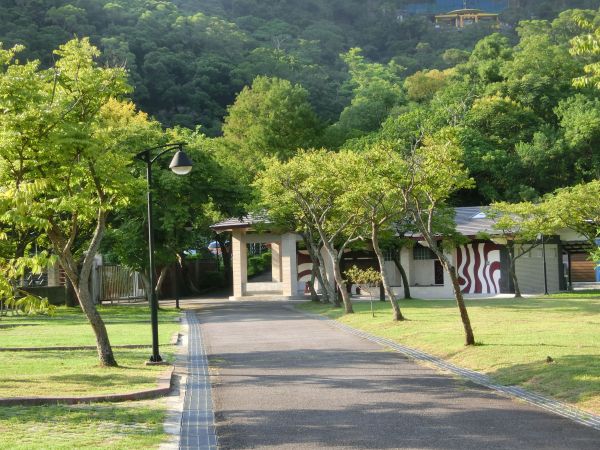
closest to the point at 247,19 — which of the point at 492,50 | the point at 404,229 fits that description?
the point at 492,50

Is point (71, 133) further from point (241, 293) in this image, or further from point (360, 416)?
point (241, 293)

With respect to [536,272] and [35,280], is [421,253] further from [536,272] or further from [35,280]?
[35,280]

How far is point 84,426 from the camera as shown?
9.02 m

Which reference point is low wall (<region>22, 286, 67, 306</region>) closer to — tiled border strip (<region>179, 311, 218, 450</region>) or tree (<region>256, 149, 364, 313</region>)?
tree (<region>256, 149, 364, 313</region>)

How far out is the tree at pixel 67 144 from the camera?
41.3 feet

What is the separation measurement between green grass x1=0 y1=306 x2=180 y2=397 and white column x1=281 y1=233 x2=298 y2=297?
13.5 meters

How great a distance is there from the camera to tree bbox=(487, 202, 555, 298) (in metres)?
31.9

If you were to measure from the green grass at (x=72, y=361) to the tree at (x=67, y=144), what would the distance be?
1028mm

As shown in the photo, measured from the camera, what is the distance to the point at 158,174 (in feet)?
107

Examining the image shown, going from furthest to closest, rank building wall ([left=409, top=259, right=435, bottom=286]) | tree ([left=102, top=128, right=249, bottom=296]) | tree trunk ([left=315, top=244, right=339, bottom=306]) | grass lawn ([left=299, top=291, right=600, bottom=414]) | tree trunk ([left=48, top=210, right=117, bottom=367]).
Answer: building wall ([left=409, top=259, right=435, bottom=286])
tree ([left=102, top=128, right=249, bottom=296])
tree trunk ([left=315, top=244, right=339, bottom=306])
tree trunk ([left=48, top=210, right=117, bottom=367])
grass lawn ([left=299, top=291, right=600, bottom=414])

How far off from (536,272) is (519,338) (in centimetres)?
2273

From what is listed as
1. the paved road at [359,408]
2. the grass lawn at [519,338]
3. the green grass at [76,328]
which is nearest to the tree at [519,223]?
the grass lawn at [519,338]

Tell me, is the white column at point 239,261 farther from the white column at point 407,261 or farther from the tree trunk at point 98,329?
the tree trunk at point 98,329

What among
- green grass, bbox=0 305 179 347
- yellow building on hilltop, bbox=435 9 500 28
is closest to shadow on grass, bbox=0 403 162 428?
green grass, bbox=0 305 179 347
